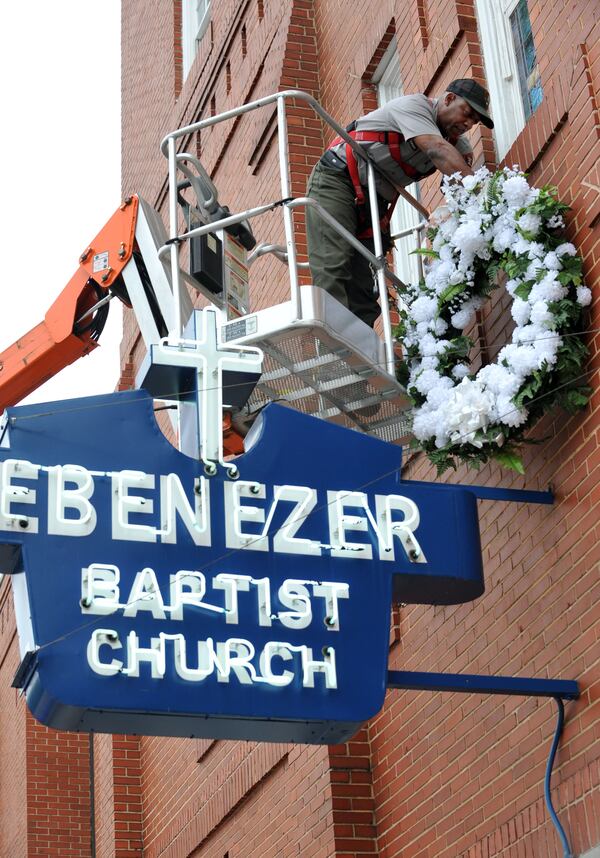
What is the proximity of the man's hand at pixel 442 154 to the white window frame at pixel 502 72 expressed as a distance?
69 centimetres

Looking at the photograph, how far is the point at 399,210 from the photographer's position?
484 inches

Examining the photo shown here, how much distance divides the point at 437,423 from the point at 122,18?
14.3 meters

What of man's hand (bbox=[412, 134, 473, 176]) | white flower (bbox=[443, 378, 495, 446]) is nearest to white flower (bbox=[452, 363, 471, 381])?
white flower (bbox=[443, 378, 495, 446])

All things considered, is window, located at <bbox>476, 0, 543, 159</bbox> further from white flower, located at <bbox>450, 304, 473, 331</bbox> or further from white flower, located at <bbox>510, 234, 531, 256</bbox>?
white flower, located at <bbox>510, 234, 531, 256</bbox>

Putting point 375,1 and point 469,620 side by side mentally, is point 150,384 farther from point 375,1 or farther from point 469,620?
point 375,1

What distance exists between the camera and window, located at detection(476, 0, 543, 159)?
404 inches

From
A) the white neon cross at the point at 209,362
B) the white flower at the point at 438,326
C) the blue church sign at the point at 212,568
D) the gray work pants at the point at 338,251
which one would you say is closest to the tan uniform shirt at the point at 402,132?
the gray work pants at the point at 338,251

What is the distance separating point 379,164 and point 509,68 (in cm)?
126

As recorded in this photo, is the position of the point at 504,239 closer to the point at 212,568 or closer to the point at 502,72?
the point at 502,72

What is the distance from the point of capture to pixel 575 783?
311 inches

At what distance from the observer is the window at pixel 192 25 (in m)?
18.4

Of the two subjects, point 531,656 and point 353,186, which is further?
point 353,186

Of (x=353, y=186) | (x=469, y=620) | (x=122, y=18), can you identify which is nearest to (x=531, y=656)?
(x=469, y=620)

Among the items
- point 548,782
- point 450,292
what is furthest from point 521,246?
point 548,782
